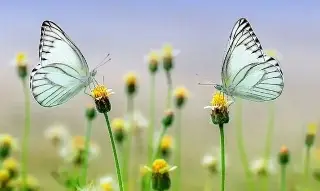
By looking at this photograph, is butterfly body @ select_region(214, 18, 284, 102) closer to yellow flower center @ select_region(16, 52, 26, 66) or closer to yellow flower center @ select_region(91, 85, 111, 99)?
yellow flower center @ select_region(91, 85, 111, 99)

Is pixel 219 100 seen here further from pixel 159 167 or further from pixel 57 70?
pixel 57 70

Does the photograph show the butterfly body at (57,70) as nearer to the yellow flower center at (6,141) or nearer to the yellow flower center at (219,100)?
the yellow flower center at (219,100)

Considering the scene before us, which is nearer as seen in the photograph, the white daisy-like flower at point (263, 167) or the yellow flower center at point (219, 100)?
the yellow flower center at point (219, 100)

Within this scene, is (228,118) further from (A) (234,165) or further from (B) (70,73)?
(A) (234,165)

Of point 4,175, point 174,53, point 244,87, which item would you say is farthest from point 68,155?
point 244,87

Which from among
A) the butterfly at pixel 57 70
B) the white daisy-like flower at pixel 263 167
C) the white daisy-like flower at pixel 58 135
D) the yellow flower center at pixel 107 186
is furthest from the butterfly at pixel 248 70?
the white daisy-like flower at pixel 58 135

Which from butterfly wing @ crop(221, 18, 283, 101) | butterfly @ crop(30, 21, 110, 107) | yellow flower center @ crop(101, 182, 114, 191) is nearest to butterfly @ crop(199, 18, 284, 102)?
butterfly wing @ crop(221, 18, 283, 101)

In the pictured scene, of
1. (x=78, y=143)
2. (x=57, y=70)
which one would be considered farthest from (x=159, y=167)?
(x=78, y=143)
